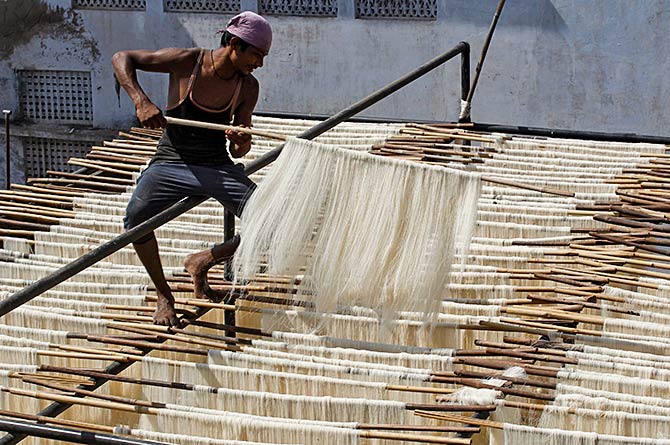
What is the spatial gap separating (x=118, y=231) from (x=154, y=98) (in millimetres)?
7891

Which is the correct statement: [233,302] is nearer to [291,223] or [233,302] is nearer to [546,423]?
[291,223]

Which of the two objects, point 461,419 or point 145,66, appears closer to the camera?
point 461,419

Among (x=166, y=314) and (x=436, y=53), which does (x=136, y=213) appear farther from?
(x=436, y=53)

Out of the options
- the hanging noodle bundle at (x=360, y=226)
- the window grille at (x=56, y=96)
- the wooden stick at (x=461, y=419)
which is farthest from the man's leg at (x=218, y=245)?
Answer: the window grille at (x=56, y=96)

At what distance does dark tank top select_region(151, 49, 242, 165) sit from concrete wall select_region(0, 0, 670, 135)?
7.55 m

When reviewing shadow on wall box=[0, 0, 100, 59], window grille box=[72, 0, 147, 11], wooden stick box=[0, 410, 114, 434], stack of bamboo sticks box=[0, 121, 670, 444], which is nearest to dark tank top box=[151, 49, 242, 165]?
stack of bamboo sticks box=[0, 121, 670, 444]

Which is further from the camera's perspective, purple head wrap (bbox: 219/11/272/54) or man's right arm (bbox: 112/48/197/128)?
purple head wrap (bbox: 219/11/272/54)

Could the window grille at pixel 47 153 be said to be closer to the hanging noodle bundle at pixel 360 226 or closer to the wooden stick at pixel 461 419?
the hanging noodle bundle at pixel 360 226

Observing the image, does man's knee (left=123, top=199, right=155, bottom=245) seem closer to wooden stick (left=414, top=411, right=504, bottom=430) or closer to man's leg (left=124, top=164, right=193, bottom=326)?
man's leg (left=124, top=164, right=193, bottom=326)

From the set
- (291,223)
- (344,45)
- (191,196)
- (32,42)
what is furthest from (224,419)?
(32,42)

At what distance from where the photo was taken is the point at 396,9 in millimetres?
12156

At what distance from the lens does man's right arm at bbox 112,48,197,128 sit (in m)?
4.26

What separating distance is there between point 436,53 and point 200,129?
7.83 m

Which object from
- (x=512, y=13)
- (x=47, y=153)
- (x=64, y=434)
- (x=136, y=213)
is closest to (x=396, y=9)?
(x=512, y=13)
